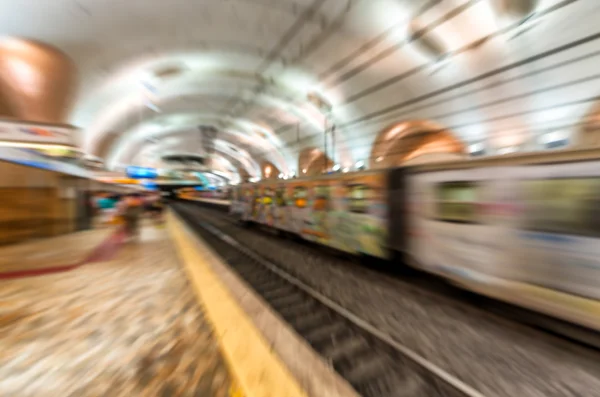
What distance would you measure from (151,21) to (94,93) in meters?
7.05

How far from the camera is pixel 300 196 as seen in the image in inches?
321

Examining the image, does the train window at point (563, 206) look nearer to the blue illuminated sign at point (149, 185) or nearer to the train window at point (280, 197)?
the train window at point (280, 197)

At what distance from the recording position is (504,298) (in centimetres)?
349

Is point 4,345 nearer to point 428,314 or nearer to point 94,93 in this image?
point 428,314

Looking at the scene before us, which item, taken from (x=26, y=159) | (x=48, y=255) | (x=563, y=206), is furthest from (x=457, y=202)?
(x=26, y=159)

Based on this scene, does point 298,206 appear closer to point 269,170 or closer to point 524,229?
point 524,229

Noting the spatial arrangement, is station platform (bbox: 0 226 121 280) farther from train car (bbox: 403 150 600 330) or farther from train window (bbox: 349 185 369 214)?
train car (bbox: 403 150 600 330)

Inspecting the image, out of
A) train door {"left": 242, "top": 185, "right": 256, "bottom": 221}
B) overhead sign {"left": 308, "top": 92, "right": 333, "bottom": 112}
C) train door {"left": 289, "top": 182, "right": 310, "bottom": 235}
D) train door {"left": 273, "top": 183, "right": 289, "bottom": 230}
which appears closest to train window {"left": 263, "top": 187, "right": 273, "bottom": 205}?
train door {"left": 273, "top": 183, "right": 289, "bottom": 230}

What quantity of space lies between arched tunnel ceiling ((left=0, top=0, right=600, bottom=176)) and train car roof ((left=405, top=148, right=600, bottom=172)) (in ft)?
9.40

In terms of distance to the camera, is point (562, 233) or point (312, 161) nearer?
point (562, 233)

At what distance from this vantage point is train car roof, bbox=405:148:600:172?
2758 mm

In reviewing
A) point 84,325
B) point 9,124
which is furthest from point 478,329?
point 9,124

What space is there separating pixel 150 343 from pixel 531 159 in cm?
470

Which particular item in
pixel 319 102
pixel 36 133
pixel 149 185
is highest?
pixel 319 102
